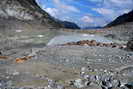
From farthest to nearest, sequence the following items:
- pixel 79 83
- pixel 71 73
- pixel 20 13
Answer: pixel 20 13 → pixel 71 73 → pixel 79 83

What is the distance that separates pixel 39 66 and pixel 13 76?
13.1 ft

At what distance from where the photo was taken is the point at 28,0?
490 feet

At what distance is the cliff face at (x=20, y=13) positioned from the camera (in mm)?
121625

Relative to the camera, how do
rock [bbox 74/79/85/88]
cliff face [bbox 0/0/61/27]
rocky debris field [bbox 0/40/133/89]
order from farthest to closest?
cliff face [bbox 0/0/61/27], rocky debris field [bbox 0/40/133/89], rock [bbox 74/79/85/88]

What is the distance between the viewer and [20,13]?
12962cm

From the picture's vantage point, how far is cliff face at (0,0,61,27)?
4788 inches

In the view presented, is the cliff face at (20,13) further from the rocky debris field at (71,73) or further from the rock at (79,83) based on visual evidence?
the rock at (79,83)

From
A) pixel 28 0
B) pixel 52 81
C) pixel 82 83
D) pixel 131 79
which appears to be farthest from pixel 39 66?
pixel 28 0

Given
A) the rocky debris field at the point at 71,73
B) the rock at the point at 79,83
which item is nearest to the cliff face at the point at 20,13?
the rocky debris field at the point at 71,73

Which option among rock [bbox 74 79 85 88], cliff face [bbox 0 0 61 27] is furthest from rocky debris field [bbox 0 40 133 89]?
cliff face [bbox 0 0 61 27]

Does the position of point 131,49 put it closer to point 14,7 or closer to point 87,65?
point 87,65

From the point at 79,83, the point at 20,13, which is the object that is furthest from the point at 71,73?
the point at 20,13

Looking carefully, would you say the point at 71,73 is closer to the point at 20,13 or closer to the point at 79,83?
the point at 79,83

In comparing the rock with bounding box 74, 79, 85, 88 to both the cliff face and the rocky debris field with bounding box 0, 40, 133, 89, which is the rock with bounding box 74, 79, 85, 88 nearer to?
the rocky debris field with bounding box 0, 40, 133, 89
